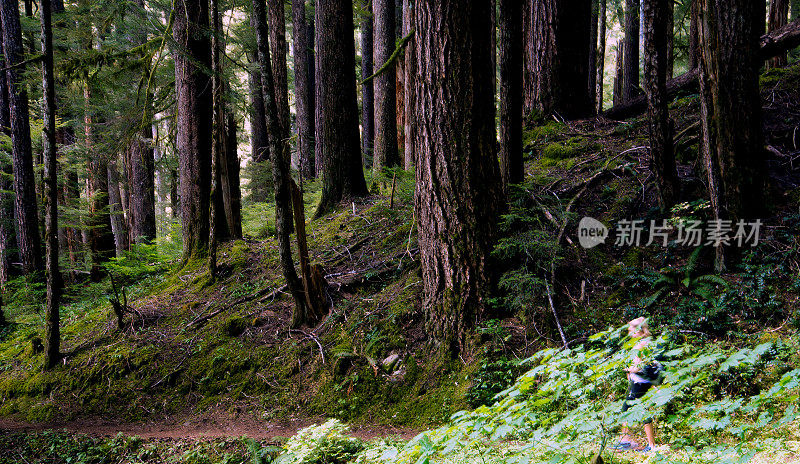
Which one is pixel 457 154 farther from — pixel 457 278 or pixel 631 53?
pixel 631 53

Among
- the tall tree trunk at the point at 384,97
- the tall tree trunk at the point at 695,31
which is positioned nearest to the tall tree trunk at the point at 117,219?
the tall tree trunk at the point at 384,97

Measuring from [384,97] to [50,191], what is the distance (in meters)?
6.83

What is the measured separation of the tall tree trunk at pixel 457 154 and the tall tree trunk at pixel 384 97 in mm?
5312

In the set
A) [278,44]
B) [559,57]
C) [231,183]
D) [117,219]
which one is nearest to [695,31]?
[559,57]

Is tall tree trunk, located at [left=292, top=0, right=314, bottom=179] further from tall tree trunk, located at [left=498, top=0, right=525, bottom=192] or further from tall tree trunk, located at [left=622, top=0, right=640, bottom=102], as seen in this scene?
tall tree trunk, located at [left=622, top=0, right=640, bottom=102]

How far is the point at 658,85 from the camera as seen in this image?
571cm

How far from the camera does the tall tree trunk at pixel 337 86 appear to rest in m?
9.22

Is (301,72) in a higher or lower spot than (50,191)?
higher

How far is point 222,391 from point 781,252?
705 centimetres

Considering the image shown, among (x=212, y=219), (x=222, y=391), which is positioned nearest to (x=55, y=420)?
(x=222, y=391)

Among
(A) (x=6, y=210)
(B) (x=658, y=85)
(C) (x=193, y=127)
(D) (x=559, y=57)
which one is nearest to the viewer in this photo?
(B) (x=658, y=85)

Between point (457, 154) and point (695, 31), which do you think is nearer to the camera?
point (457, 154)

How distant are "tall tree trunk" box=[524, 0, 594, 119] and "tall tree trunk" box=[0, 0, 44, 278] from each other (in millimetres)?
9702

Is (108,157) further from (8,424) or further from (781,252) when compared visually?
(781,252)
